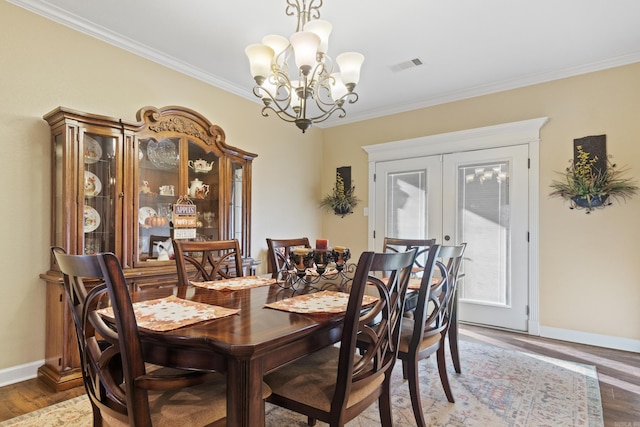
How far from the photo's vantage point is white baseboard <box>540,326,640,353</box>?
3.06 m

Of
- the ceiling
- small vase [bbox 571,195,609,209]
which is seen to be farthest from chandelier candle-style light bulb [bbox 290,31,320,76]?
small vase [bbox 571,195,609,209]

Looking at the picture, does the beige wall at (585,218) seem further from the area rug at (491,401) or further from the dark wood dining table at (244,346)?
the dark wood dining table at (244,346)

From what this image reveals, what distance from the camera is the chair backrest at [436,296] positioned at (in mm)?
1742

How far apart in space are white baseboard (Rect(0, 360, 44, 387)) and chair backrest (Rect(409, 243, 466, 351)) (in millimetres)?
2568

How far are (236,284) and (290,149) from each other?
9.28 feet

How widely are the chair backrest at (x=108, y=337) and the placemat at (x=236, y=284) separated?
0.71 meters

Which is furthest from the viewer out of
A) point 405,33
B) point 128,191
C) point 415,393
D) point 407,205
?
point 407,205

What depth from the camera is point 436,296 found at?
2025 mm

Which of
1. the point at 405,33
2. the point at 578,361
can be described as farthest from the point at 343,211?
the point at 578,361

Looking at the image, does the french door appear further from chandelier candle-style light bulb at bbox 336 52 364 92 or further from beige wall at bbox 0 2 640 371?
chandelier candle-style light bulb at bbox 336 52 364 92

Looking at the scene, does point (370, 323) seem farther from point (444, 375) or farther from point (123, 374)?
point (444, 375)

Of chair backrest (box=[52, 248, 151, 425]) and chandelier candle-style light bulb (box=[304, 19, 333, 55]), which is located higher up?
chandelier candle-style light bulb (box=[304, 19, 333, 55])

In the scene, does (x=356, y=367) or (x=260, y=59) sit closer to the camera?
(x=356, y=367)

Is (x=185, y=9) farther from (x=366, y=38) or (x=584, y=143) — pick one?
(x=584, y=143)
